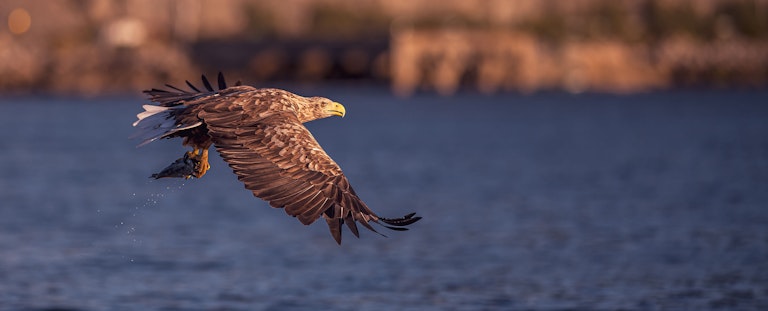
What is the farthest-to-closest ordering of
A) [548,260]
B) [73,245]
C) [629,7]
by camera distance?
[629,7] → [73,245] → [548,260]

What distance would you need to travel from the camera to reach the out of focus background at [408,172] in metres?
20.9

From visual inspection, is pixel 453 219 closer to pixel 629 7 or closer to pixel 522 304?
pixel 522 304

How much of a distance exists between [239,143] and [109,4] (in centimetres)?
10229

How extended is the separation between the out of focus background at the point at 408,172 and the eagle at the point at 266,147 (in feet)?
22.1

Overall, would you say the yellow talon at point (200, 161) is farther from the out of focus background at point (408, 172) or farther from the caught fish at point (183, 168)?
the out of focus background at point (408, 172)

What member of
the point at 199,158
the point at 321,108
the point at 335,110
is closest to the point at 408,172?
the point at 335,110

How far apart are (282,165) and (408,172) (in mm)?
32967

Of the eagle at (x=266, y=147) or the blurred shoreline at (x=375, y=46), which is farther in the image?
the blurred shoreline at (x=375, y=46)

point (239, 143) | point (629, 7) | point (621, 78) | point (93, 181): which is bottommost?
point (239, 143)

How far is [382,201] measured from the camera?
3397 cm

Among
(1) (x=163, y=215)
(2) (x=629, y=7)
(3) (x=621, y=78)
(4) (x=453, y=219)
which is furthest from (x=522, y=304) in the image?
(2) (x=629, y=7)

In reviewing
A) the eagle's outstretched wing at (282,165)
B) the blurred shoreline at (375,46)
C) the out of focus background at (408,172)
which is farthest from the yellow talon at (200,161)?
the blurred shoreline at (375,46)

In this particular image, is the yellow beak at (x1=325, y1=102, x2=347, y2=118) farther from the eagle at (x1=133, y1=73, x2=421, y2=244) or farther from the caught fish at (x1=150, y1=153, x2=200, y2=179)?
the caught fish at (x1=150, y1=153, x2=200, y2=179)

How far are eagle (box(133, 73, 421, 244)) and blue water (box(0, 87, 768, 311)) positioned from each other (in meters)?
6.78
